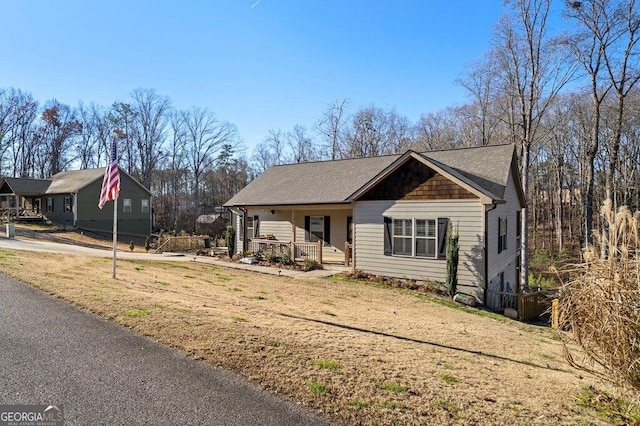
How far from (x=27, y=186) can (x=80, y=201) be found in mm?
6349

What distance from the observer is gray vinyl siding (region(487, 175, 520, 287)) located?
13602 millimetres

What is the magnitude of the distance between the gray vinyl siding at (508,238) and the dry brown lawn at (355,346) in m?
2.80

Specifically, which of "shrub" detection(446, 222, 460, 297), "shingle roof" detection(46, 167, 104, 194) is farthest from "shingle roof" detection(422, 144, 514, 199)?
"shingle roof" detection(46, 167, 104, 194)

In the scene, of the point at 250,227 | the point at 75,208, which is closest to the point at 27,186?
the point at 75,208

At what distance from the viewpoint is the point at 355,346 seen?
225 inches

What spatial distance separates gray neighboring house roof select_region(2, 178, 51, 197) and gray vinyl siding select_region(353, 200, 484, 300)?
31.2 m

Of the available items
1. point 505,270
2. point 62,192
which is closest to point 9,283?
point 505,270

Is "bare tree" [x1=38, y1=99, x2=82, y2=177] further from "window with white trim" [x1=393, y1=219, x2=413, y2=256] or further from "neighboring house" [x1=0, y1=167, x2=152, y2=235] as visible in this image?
"window with white trim" [x1=393, y1=219, x2=413, y2=256]

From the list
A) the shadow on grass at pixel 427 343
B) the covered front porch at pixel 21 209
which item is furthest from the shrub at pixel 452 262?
the covered front porch at pixel 21 209

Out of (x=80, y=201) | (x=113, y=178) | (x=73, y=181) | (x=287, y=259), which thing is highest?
(x=73, y=181)

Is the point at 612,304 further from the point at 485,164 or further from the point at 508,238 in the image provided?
the point at 508,238

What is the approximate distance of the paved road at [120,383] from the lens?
356 centimetres

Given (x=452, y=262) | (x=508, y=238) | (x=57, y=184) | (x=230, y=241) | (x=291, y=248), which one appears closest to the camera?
(x=452, y=262)

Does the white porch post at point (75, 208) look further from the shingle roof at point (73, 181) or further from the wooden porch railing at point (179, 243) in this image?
the wooden porch railing at point (179, 243)
